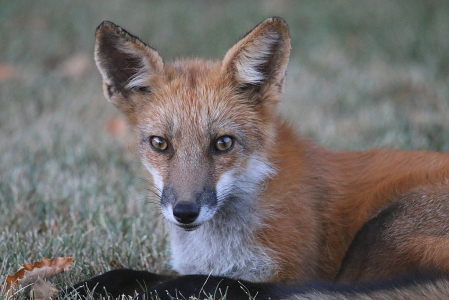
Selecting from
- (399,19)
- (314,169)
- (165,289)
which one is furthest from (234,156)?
(399,19)

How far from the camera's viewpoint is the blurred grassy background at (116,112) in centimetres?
353

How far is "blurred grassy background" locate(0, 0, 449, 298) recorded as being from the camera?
3.53 metres

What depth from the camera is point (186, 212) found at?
2.36 m

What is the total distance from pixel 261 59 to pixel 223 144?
0.51 metres

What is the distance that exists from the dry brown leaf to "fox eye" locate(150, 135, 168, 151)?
30.0 inches

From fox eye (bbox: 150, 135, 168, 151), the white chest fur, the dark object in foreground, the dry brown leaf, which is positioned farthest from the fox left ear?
the dry brown leaf

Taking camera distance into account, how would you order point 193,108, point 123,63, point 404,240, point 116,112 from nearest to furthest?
point 404,240 < point 193,108 < point 123,63 < point 116,112

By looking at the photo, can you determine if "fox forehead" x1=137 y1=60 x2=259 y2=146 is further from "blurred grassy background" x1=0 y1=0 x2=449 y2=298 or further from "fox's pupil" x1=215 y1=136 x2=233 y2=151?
Answer: "blurred grassy background" x1=0 y1=0 x2=449 y2=298

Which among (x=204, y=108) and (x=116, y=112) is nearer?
(x=204, y=108)

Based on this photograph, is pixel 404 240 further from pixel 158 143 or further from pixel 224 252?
pixel 158 143

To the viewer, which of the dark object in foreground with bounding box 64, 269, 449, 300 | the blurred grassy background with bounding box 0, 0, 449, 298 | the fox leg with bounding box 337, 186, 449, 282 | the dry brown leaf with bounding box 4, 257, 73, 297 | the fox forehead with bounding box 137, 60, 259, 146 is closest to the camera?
the dark object in foreground with bounding box 64, 269, 449, 300

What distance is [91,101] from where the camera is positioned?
6188 mm

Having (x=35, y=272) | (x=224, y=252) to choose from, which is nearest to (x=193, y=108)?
(x=224, y=252)

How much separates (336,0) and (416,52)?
2.99 m
